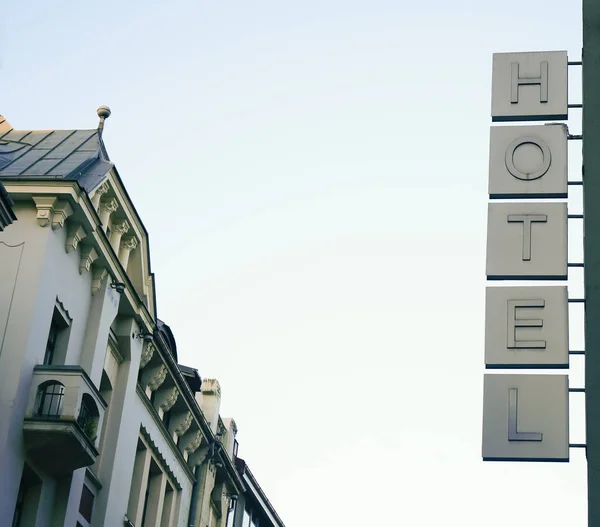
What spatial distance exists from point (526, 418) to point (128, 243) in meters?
13.9

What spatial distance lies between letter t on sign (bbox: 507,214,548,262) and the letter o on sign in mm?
885

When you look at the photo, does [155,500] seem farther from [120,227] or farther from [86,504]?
[120,227]

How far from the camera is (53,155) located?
30.7m

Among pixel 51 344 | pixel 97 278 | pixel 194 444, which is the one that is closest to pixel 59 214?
pixel 97 278

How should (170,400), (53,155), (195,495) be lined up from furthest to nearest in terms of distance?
(195,495) → (170,400) → (53,155)

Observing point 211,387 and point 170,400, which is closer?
point 170,400

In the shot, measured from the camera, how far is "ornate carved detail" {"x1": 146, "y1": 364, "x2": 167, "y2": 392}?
34031mm

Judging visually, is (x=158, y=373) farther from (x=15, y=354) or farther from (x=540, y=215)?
(x=540, y=215)

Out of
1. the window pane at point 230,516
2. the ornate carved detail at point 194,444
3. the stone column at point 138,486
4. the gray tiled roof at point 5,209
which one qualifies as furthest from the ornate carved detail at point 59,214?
the window pane at point 230,516

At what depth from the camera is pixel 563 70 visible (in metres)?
25.0

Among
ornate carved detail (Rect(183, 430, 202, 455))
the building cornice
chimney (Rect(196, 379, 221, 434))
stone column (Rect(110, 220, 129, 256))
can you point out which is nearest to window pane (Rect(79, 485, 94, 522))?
the building cornice

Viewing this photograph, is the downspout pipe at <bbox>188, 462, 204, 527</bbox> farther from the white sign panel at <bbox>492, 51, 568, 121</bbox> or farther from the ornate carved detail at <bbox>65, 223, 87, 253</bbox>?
the white sign panel at <bbox>492, 51, 568, 121</bbox>

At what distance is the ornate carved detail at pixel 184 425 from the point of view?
36781 millimetres

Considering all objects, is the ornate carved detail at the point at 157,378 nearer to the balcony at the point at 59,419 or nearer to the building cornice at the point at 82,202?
the building cornice at the point at 82,202
